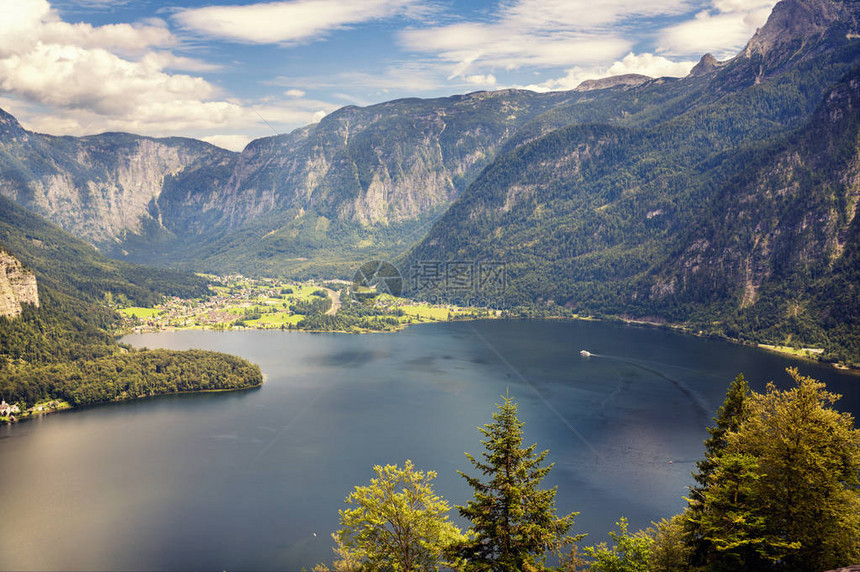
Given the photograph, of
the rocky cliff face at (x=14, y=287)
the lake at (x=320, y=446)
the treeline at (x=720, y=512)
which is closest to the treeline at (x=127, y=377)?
the lake at (x=320, y=446)

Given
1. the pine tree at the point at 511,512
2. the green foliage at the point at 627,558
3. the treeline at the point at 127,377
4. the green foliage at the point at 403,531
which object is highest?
the pine tree at the point at 511,512

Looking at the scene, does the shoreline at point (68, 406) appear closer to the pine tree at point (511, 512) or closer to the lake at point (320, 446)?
the lake at point (320, 446)

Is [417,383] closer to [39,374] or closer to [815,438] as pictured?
[39,374]

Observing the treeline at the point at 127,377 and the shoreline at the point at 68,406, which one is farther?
the treeline at the point at 127,377

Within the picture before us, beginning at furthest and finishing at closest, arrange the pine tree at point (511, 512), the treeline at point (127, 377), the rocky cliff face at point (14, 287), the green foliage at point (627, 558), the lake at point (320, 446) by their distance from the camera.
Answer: the rocky cliff face at point (14, 287) < the treeline at point (127, 377) < the lake at point (320, 446) < the green foliage at point (627, 558) < the pine tree at point (511, 512)

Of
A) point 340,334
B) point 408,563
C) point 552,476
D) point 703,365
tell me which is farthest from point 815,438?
point 340,334

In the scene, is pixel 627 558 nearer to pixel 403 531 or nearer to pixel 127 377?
pixel 403 531

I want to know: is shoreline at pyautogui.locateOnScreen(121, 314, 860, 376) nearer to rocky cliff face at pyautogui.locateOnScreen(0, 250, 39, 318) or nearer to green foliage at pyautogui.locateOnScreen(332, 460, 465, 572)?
rocky cliff face at pyautogui.locateOnScreen(0, 250, 39, 318)

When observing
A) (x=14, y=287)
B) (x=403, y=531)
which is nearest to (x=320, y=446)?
(x=403, y=531)
